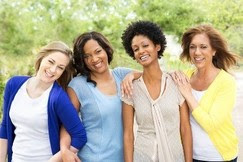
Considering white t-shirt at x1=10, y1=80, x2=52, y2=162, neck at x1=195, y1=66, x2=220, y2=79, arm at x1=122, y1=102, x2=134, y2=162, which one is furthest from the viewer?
neck at x1=195, y1=66, x2=220, y2=79

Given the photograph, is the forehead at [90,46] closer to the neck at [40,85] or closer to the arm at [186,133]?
the neck at [40,85]

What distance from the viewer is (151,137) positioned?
180cm

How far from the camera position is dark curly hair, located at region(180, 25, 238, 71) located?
75.9 inches

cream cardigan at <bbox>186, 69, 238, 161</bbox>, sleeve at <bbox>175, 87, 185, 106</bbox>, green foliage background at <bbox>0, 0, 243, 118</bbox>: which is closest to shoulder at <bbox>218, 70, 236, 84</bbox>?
cream cardigan at <bbox>186, 69, 238, 161</bbox>

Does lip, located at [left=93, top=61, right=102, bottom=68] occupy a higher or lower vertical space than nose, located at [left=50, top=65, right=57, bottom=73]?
higher

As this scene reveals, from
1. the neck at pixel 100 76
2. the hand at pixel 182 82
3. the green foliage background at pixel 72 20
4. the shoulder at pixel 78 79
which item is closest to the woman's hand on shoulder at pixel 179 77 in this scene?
the hand at pixel 182 82

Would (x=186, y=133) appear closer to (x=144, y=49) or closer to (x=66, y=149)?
(x=144, y=49)

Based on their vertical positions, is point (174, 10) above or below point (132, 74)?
above

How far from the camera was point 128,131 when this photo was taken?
6.05 feet

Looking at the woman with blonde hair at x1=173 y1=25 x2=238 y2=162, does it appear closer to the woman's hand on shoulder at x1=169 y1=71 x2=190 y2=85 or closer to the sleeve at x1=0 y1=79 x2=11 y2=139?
the woman's hand on shoulder at x1=169 y1=71 x2=190 y2=85

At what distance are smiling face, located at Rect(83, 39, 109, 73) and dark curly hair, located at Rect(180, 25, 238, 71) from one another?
46 cm

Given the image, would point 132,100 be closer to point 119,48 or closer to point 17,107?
point 17,107

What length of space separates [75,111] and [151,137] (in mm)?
378

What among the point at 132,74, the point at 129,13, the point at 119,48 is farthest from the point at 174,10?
the point at 132,74
